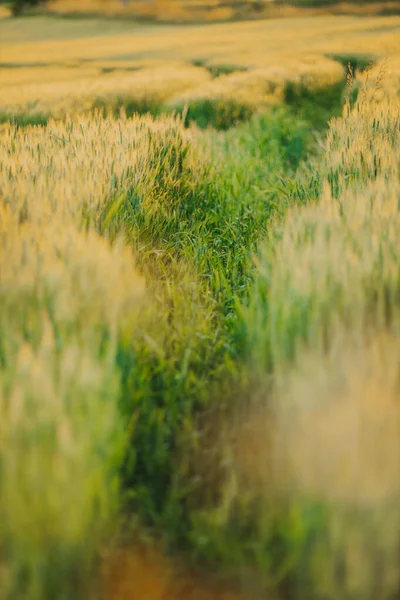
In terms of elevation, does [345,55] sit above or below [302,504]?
above

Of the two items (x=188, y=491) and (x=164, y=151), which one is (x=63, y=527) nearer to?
(x=188, y=491)

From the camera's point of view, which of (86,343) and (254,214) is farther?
(254,214)

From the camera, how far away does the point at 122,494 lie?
162cm

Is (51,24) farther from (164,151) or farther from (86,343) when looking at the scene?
(86,343)

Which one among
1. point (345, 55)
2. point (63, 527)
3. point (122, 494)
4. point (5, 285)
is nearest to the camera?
point (63, 527)

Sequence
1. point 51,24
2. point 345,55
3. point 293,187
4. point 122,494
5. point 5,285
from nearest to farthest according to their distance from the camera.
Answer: point 122,494
point 5,285
point 293,187
point 51,24
point 345,55

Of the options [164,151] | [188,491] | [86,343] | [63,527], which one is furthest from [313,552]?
[164,151]

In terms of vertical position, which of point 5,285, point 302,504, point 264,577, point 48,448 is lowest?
point 264,577

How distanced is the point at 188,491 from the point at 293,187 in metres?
2.77

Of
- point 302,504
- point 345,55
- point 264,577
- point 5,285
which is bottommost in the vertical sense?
point 264,577

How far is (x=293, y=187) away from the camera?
3932 millimetres

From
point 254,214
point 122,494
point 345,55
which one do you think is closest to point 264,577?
point 122,494

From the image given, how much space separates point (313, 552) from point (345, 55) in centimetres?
1220

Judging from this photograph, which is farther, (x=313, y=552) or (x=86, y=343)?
(x=86, y=343)
